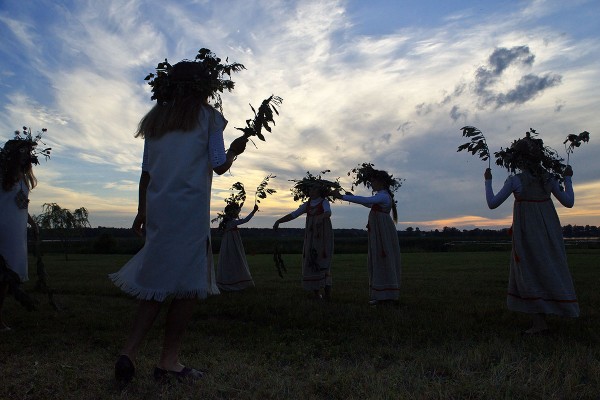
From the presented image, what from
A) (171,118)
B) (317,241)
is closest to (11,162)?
(171,118)

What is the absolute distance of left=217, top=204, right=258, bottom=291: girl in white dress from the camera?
472 inches

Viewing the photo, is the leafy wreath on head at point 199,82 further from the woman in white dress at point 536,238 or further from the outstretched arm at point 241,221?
the outstretched arm at point 241,221

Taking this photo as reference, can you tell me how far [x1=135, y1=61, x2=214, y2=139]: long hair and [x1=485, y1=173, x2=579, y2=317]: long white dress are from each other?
12.9ft

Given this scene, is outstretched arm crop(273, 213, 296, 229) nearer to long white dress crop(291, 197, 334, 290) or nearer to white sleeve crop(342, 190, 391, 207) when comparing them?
long white dress crop(291, 197, 334, 290)

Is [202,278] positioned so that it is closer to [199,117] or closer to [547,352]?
[199,117]

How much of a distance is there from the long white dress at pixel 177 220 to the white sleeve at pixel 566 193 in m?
4.49

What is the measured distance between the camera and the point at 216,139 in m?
3.88

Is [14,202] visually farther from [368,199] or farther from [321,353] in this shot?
[368,199]

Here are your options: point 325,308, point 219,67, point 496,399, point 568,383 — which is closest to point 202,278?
point 219,67

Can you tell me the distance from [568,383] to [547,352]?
1.31 m

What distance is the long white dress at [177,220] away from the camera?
3699 mm

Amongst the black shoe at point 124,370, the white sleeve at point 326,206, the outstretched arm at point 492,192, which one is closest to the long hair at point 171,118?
the black shoe at point 124,370

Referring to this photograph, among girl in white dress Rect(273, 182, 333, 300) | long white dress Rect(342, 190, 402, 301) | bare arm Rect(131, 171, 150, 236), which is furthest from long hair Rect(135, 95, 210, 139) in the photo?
girl in white dress Rect(273, 182, 333, 300)

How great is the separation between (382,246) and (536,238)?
327 cm
